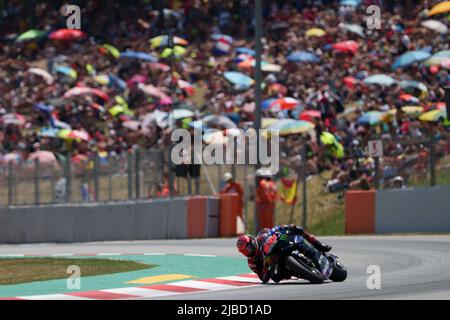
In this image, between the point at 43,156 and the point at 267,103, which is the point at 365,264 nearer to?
the point at 267,103

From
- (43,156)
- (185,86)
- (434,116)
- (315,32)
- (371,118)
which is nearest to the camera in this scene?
(434,116)

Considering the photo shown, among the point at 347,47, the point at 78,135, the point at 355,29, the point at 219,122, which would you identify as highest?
the point at 355,29

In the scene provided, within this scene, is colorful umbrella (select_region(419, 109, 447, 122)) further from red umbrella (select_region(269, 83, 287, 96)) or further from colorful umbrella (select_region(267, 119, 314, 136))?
red umbrella (select_region(269, 83, 287, 96))

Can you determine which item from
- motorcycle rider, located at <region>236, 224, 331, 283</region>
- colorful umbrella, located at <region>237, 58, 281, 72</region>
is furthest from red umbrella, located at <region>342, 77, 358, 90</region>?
motorcycle rider, located at <region>236, 224, 331, 283</region>

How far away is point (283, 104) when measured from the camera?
32.0 meters

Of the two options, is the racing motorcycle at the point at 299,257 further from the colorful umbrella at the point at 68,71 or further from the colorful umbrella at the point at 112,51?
the colorful umbrella at the point at 112,51

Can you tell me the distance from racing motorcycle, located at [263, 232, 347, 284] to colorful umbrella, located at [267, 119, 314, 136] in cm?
1451

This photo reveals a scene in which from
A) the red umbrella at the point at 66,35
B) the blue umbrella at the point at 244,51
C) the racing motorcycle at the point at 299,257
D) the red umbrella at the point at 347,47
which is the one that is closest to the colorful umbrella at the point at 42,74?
the red umbrella at the point at 66,35

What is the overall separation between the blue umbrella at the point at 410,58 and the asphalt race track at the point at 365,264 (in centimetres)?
921

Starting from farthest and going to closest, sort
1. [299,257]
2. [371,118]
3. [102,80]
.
→ [102,80], [371,118], [299,257]

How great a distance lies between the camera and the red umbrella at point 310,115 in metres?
30.1

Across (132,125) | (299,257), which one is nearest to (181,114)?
(132,125)

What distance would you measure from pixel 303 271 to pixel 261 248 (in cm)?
71

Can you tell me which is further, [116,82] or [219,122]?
[116,82]
